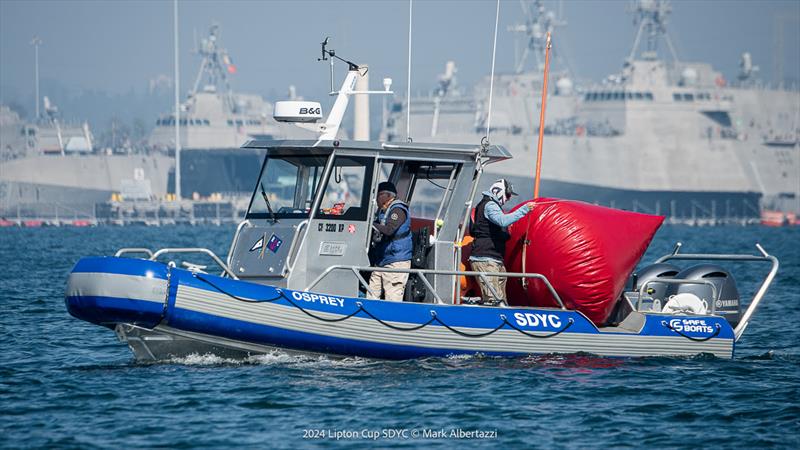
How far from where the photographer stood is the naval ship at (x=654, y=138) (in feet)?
353

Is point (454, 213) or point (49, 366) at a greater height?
point (454, 213)

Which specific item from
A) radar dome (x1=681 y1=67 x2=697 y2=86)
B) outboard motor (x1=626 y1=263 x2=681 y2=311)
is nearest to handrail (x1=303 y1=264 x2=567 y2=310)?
outboard motor (x1=626 y1=263 x2=681 y2=311)

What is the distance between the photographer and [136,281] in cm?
1255

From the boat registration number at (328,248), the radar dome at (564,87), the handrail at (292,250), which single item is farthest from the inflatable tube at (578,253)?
the radar dome at (564,87)

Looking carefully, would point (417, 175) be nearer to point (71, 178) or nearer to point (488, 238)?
point (488, 238)

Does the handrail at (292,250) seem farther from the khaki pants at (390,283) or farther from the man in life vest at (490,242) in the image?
the man in life vest at (490,242)

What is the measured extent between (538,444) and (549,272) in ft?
12.9

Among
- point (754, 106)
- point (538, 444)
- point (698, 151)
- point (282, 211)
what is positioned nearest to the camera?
point (538, 444)

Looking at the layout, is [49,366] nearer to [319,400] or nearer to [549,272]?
[319,400]

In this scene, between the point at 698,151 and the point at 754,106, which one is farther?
the point at 754,106

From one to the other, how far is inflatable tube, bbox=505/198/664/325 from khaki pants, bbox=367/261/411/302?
1.53 meters

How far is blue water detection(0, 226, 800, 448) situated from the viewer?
10938 mm

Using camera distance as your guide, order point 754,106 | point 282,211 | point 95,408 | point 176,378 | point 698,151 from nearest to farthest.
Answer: point 95,408
point 176,378
point 282,211
point 698,151
point 754,106

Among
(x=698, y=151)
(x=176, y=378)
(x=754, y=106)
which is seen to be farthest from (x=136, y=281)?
(x=754, y=106)
